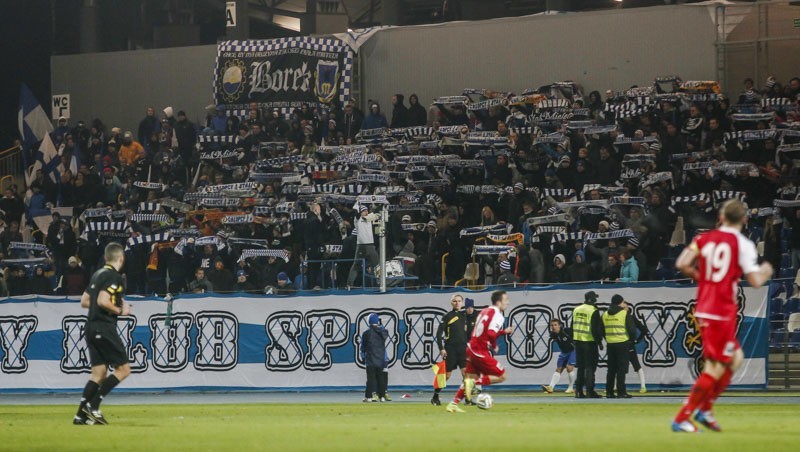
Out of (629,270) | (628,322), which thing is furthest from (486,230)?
(628,322)

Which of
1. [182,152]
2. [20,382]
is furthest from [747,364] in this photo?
[182,152]

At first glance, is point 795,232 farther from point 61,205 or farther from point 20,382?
point 61,205

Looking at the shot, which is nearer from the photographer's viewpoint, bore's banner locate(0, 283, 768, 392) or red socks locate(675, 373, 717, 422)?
red socks locate(675, 373, 717, 422)

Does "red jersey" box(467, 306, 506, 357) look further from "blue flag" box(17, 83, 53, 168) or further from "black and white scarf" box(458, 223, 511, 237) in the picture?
"blue flag" box(17, 83, 53, 168)

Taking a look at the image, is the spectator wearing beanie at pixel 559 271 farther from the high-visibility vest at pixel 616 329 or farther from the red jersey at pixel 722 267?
the red jersey at pixel 722 267

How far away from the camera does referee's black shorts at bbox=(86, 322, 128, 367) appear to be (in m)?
15.9

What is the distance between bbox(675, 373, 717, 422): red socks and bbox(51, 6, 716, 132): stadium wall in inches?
1016

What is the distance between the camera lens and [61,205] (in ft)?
129

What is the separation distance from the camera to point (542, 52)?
3966 centimetres

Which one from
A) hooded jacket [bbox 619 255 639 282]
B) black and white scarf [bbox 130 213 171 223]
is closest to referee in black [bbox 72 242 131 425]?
hooded jacket [bbox 619 255 639 282]

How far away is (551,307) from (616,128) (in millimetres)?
6730

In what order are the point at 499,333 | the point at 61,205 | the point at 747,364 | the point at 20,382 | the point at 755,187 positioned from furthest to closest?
the point at 61,205 → the point at 20,382 → the point at 755,187 → the point at 747,364 → the point at 499,333

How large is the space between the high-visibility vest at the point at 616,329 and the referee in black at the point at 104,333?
38.6 feet

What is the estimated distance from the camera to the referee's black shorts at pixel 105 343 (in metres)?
15.9
